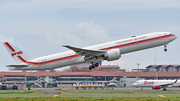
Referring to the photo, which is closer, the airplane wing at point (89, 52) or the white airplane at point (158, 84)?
the airplane wing at point (89, 52)

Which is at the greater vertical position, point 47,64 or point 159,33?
point 159,33

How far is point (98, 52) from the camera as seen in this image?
56938mm

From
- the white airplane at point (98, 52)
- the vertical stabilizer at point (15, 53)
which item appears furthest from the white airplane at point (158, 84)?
the vertical stabilizer at point (15, 53)

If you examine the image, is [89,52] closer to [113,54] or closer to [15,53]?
[113,54]

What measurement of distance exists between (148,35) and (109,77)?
126426mm

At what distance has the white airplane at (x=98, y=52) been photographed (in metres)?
56.8

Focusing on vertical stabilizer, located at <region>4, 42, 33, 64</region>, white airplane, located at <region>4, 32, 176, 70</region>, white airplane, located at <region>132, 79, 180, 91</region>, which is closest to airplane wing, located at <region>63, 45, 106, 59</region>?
white airplane, located at <region>4, 32, 176, 70</region>

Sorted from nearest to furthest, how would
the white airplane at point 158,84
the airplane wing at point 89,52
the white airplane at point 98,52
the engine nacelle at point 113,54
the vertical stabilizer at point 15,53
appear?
the engine nacelle at point 113,54 → the airplane wing at point 89,52 → the white airplane at point 98,52 → the vertical stabilizer at point 15,53 → the white airplane at point 158,84

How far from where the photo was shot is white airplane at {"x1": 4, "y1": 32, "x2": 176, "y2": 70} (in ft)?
186

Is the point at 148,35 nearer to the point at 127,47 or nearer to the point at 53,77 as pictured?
the point at 127,47

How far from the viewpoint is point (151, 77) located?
7121 inches

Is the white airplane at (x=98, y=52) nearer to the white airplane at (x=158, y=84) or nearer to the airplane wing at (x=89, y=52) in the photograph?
the airplane wing at (x=89, y=52)

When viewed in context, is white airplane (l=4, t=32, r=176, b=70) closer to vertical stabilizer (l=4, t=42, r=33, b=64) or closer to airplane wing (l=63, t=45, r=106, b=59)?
airplane wing (l=63, t=45, r=106, b=59)

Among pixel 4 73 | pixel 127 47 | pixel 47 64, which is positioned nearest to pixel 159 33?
pixel 127 47
